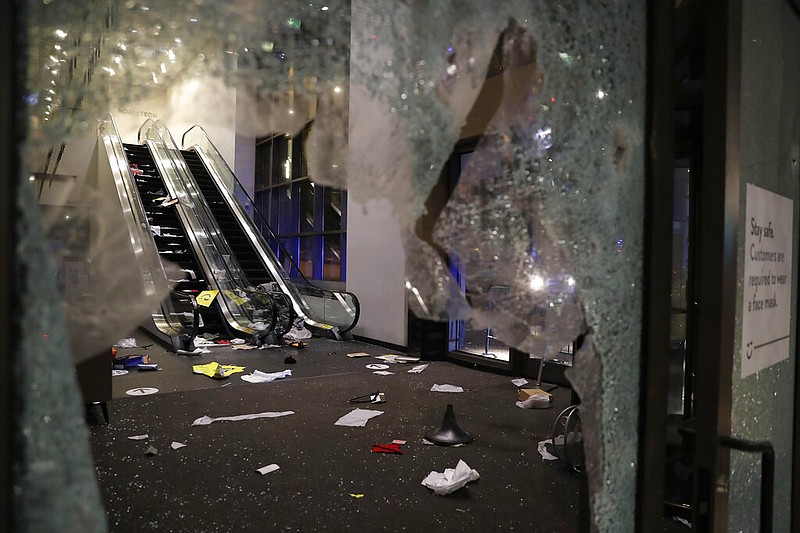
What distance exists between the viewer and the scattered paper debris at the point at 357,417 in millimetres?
3658

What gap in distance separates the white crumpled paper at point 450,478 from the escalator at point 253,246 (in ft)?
15.9

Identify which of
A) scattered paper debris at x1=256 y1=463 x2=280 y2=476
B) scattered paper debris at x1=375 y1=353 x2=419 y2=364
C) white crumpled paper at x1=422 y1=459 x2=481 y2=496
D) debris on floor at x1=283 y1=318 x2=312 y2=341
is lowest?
scattered paper debris at x1=256 y1=463 x2=280 y2=476

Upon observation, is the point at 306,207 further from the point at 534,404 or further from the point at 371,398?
the point at 534,404

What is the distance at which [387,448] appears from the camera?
314cm

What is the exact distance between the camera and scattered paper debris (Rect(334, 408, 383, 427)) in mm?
3658

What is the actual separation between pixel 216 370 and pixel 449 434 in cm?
278

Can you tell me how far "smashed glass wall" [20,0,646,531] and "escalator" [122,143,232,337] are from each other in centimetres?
652

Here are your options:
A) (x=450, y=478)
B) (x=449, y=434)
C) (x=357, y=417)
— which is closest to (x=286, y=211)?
(x=357, y=417)

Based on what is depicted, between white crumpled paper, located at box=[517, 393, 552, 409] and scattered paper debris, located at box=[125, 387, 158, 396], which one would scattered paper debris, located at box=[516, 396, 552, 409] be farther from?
scattered paper debris, located at box=[125, 387, 158, 396]

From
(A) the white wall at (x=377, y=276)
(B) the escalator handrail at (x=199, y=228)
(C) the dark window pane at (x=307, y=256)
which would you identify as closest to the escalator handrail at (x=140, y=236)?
(B) the escalator handrail at (x=199, y=228)

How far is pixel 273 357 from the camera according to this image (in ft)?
20.2

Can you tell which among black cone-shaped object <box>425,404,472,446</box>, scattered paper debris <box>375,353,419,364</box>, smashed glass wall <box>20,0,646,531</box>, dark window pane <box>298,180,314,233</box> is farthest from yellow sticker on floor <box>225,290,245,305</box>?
smashed glass wall <box>20,0,646,531</box>

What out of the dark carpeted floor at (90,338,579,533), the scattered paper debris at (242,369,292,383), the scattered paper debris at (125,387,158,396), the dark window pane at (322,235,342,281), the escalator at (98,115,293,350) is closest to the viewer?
the dark carpeted floor at (90,338,579,533)

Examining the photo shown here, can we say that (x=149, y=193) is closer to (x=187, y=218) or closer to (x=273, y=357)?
(x=187, y=218)
